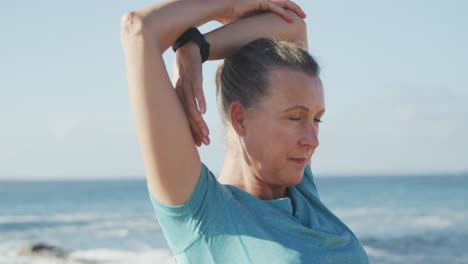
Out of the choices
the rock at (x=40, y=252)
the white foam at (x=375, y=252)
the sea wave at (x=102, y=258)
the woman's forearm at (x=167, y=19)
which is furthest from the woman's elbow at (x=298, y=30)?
the rock at (x=40, y=252)

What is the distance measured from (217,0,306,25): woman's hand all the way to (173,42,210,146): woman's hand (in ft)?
0.82

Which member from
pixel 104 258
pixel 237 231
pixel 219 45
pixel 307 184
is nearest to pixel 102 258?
pixel 104 258

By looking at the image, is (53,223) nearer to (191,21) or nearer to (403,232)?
(403,232)

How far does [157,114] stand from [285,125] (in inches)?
15.1

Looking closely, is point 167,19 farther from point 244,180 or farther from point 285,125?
point 244,180

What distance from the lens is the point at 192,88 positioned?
7.09 feet

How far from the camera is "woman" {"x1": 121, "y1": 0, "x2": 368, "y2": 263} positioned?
80.1 inches

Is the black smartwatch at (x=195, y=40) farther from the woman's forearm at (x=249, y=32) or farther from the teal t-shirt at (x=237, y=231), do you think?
the teal t-shirt at (x=237, y=231)

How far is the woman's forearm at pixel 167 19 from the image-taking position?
2061 millimetres

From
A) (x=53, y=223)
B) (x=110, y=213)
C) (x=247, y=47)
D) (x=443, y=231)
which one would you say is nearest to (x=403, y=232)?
(x=443, y=231)

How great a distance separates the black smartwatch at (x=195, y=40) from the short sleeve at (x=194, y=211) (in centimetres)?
36

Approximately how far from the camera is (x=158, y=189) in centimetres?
207

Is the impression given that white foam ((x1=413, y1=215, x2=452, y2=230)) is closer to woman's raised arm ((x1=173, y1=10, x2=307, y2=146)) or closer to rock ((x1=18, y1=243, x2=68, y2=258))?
rock ((x1=18, y1=243, x2=68, y2=258))

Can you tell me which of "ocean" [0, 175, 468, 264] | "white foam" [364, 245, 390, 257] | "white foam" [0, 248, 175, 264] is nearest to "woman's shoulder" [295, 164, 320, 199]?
"white foam" [0, 248, 175, 264]
